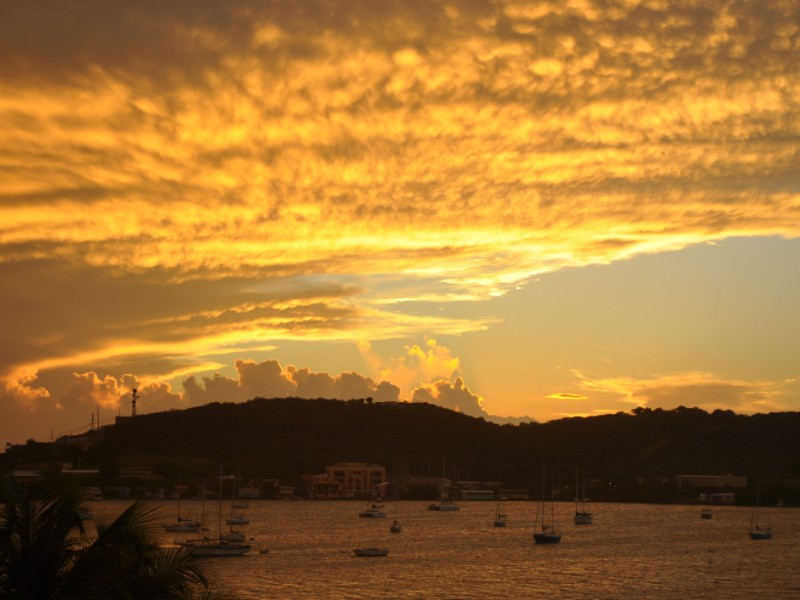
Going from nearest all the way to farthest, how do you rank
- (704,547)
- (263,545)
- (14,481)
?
(14,481) < (263,545) < (704,547)

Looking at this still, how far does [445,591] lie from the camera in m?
87.3

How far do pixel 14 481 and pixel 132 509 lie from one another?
9.39 feet

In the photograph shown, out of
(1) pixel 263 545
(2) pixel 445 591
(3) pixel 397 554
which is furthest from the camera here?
(1) pixel 263 545

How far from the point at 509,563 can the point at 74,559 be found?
325 ft

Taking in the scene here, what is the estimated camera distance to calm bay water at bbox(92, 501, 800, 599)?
89.2m

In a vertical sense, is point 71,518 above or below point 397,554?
above

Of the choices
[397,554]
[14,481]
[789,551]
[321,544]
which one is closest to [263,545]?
[321,544]

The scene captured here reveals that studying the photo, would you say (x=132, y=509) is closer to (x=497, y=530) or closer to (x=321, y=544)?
(x=321, y=544)

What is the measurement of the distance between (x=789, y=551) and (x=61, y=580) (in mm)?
131044

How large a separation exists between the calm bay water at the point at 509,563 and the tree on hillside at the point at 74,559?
5086 cm

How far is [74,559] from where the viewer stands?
19125 millimetres

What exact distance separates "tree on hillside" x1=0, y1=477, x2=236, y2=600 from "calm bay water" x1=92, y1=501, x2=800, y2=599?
50.9 meters

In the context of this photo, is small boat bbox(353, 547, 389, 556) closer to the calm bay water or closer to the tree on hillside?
the calm bay water

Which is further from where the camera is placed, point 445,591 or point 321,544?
point 321,544
